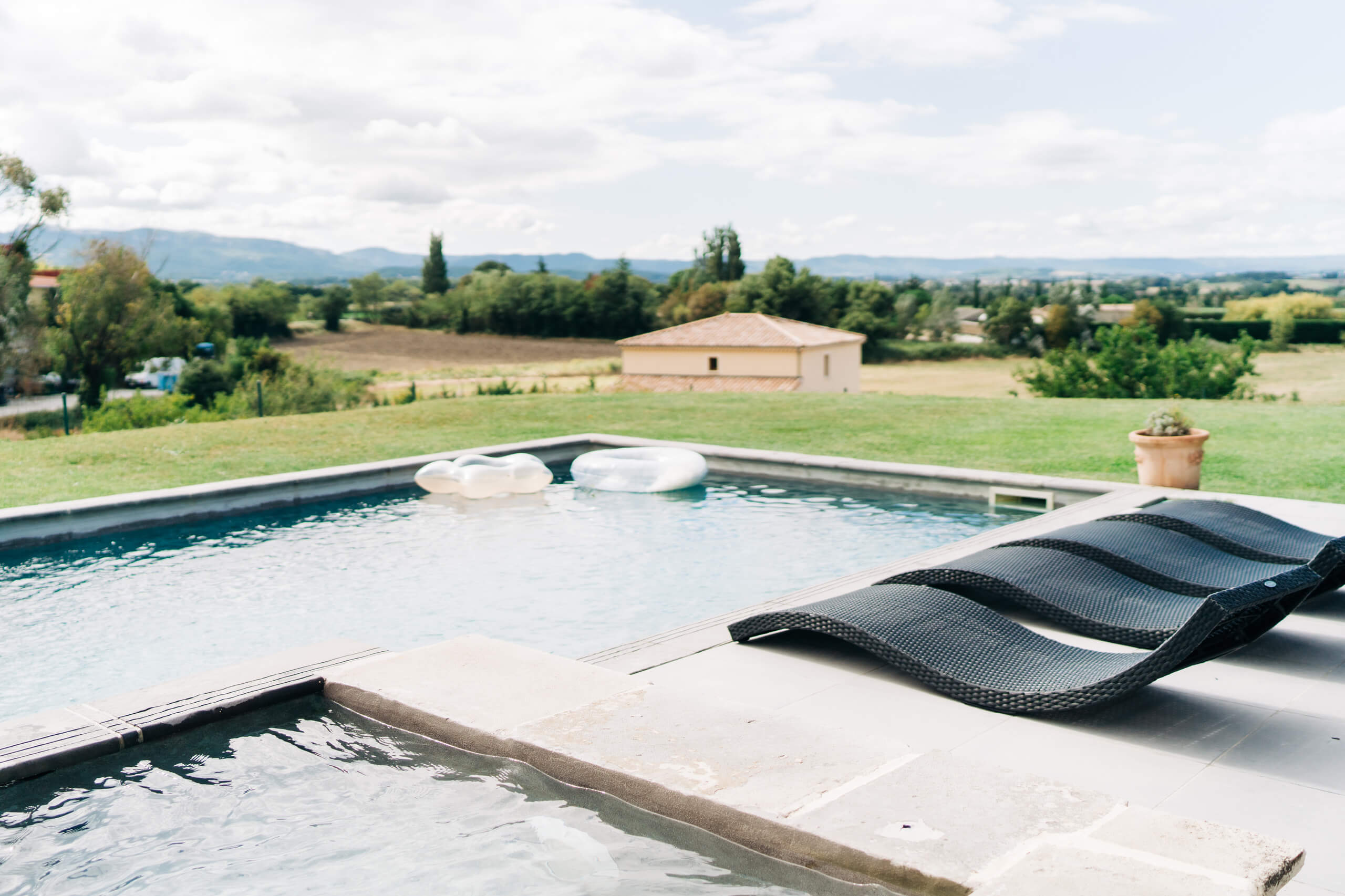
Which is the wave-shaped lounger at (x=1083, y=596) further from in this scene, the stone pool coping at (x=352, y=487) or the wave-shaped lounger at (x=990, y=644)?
the stone pool coping at (x=352, y=487)

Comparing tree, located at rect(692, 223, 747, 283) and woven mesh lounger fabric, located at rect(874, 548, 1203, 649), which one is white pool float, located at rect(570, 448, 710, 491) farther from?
tree, located at rect(692, 223, 747, 283)

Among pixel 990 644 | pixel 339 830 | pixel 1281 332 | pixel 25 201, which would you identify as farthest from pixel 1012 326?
pixel 339 830

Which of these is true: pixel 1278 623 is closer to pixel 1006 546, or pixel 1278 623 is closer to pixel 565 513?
pixel 1006 546

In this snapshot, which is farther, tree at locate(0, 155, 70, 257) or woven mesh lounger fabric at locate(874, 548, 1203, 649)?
tree at locate(0, 155, 70, 257)

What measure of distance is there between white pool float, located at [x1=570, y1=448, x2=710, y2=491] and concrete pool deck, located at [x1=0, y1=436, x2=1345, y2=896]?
4.34m

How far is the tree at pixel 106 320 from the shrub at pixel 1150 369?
30.8 m

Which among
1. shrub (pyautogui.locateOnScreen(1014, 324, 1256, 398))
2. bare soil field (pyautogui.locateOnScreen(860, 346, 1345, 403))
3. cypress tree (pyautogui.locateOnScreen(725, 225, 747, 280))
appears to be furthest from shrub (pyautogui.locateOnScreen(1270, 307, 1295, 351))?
shrub (pyautogui.locateOnScreen(1014, 324, 1256, 398))

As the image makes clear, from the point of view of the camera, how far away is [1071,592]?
4.38 metres

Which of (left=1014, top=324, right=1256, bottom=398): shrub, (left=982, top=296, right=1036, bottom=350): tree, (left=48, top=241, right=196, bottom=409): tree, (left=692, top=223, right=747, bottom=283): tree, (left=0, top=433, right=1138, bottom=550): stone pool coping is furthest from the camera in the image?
(left=692, top=223, right=747, bottom=283): tree

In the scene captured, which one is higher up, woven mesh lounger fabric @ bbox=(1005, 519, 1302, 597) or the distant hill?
the distant hill

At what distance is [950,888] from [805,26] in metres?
17.9

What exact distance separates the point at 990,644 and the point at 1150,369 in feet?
57.4

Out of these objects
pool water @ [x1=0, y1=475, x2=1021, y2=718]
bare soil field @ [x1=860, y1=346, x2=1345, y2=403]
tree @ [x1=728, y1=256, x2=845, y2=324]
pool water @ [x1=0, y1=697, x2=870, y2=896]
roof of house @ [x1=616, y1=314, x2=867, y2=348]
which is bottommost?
bare soil field @ [x1=860, y1=346, x2=1345, y2=403]

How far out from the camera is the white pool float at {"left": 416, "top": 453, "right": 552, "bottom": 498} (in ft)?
28.2
